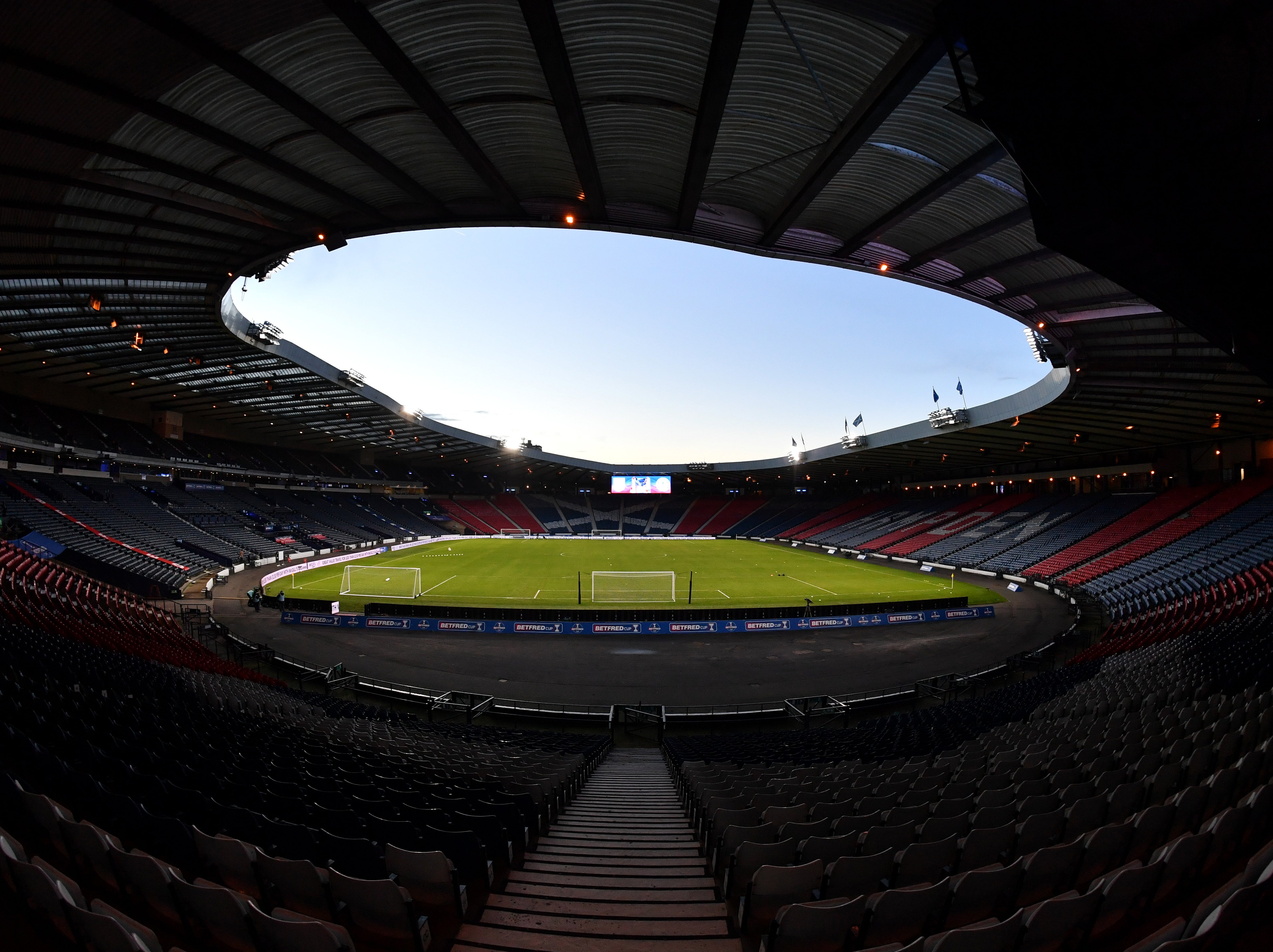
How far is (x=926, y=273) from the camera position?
46.2 feet

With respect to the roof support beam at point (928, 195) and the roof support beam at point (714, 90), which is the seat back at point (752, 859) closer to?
the roof support beam at point (714, 90)

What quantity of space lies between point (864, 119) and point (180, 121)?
11002mm

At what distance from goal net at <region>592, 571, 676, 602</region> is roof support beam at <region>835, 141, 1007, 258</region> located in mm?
23787

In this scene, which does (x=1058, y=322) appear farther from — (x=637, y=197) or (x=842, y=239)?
(x=637, y=197)

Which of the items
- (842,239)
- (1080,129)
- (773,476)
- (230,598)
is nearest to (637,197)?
(842,239)

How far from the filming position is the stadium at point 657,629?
13.8 feet

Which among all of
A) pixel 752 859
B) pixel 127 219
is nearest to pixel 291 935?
pixel 752 859

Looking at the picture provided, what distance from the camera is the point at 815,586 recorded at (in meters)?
37.1

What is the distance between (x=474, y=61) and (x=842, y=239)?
27.6 ft

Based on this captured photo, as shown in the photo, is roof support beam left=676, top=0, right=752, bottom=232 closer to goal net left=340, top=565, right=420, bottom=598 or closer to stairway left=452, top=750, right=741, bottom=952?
stairway left=452, top=750, right=741, bottom=952

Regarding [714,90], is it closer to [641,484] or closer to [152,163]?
[152,163]

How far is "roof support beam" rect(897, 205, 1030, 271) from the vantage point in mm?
10961

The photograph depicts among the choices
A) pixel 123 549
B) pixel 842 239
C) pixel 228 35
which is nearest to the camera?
pixel 228 35

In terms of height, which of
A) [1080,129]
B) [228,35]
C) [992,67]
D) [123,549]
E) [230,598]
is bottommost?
[230,598]
